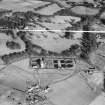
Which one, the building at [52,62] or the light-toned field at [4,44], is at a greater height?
the light-toned field at [4,44]

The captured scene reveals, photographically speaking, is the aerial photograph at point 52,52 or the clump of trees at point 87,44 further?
the clump of trees at point 87,44

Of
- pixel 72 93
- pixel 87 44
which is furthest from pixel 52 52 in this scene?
pixel 72 93

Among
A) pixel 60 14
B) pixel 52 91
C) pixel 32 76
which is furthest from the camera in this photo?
pixel 60 14

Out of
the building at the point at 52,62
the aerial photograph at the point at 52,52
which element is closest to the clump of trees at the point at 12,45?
the aerial photograph at the point at 52,52

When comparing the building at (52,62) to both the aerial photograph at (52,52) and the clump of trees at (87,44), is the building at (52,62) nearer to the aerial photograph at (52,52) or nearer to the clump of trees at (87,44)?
the aerial photograph at (52,52)

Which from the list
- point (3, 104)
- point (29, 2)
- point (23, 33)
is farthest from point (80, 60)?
point (29, 2)

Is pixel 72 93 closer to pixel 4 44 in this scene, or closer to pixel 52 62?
pixel 52 62

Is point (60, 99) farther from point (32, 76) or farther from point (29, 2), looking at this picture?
point (29, 2)

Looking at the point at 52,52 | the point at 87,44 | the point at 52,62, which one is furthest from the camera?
the point at 87,44

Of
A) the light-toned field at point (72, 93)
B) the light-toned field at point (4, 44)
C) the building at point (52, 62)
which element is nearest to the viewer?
the light-toned field at point (72, 93)
